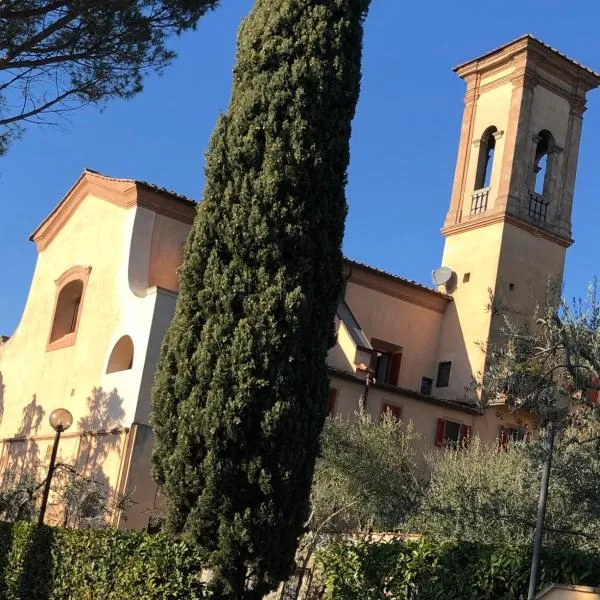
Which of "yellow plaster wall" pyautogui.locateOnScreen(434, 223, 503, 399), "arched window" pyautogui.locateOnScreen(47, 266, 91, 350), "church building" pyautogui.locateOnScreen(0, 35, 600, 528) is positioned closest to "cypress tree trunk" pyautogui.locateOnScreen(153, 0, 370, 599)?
"church building" pyautogui.locateOnScreen(0, 35, 600, 528)

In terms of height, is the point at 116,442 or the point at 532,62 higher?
the point at 532,62

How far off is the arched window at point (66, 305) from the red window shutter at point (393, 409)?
790 centimetres

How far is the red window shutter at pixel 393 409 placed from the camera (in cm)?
2338

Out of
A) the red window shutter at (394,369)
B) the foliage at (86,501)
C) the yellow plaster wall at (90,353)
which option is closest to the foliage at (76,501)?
the foliage at (86,501)

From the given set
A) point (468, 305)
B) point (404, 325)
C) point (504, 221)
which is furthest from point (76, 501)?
point (504, 221)

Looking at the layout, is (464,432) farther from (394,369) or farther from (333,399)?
(333,399)

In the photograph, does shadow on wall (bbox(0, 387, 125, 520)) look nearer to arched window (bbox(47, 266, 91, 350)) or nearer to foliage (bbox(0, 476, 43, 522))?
foliage (bbox(0, 476, 43, 522))

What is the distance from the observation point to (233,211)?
10.1 meters

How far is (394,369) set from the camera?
27406mm

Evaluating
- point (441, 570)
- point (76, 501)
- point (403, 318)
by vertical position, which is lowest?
point (76, 501)

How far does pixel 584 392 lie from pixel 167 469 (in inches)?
170

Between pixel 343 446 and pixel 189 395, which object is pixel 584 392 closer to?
pixel 189 395

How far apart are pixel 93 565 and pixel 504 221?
59.9ft

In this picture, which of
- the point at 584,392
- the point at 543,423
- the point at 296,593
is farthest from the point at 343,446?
the point at 584,392
